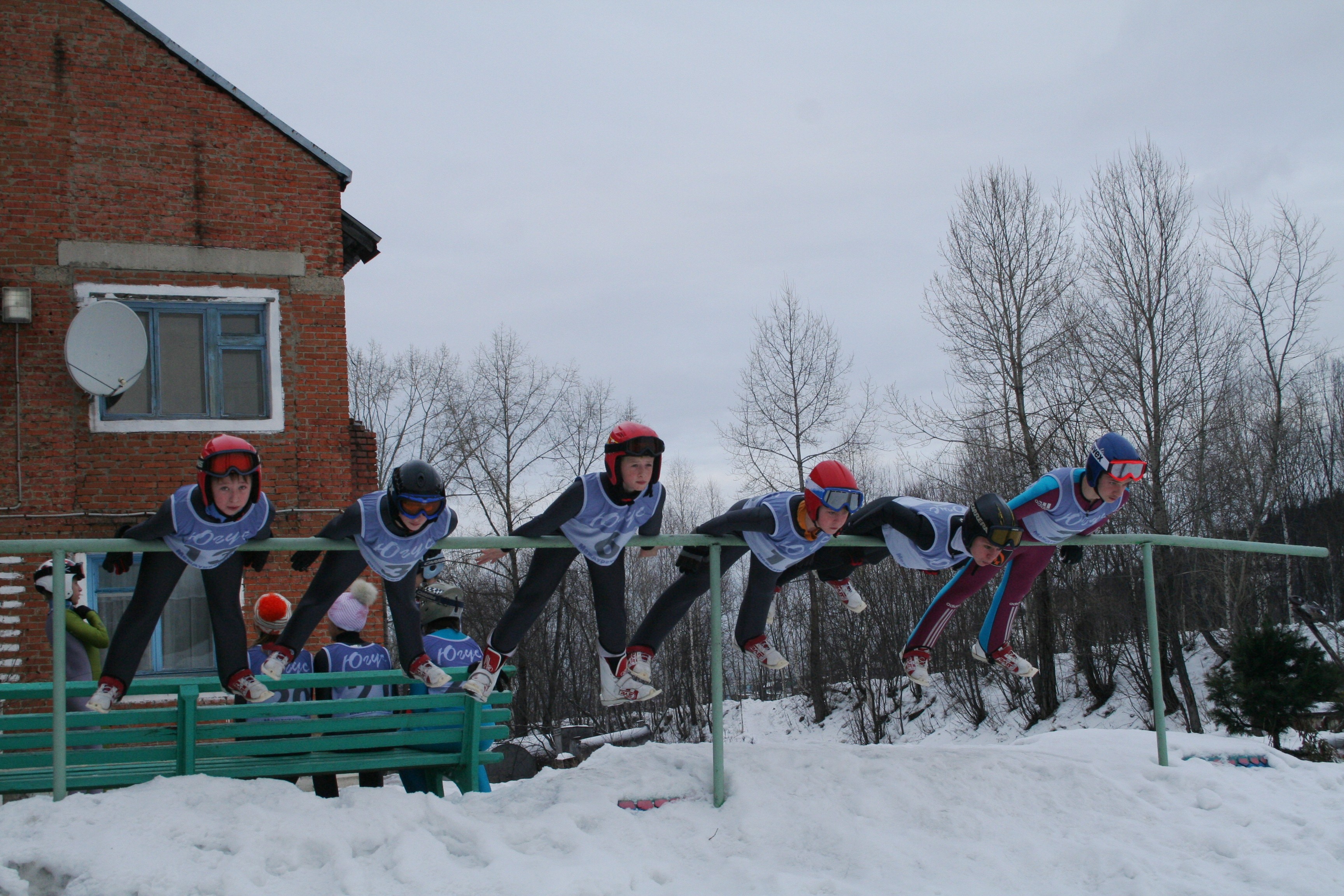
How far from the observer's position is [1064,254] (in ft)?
72.0

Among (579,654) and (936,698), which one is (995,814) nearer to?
(936,698)

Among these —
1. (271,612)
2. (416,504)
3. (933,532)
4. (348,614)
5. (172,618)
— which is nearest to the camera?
(416,504)

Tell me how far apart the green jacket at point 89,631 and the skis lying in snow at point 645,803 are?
12.9 ft

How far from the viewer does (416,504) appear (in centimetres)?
501

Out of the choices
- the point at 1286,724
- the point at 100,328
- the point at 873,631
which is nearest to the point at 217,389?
the point at 100,328

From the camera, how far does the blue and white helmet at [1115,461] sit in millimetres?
5945

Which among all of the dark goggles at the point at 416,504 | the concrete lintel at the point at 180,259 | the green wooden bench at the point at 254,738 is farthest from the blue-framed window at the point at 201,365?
the dark goggles at the point at 416,504

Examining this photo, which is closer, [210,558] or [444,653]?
[210,558]

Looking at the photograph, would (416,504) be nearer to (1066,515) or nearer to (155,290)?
(1066,515)

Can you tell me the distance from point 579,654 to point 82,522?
17240 millimetres

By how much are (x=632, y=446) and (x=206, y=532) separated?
2.20 meters

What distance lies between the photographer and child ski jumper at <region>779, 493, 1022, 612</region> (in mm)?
5910

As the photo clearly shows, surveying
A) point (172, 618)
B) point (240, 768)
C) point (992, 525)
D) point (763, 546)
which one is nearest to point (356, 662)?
point (240, 768)

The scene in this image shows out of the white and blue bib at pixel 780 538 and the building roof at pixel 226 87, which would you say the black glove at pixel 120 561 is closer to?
the white and blue bib at pixel 780 538
